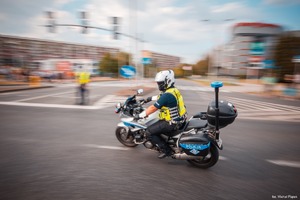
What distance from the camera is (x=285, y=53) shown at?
1264 inches

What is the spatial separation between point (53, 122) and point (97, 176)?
14.6 ft

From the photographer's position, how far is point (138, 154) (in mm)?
4363

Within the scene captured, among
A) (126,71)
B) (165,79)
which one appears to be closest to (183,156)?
(165,79)

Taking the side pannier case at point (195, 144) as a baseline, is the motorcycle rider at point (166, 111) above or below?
above

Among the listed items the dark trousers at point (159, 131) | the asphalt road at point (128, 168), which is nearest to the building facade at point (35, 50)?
the asphalt road at point (128, 168)

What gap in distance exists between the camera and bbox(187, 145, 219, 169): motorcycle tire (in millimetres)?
3576

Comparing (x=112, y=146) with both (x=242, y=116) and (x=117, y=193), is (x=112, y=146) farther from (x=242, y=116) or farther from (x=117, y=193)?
(x=242, y=116)

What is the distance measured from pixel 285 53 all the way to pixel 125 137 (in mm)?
37553

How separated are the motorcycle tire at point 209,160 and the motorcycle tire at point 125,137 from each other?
1.60 m

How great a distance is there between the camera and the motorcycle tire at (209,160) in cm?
358

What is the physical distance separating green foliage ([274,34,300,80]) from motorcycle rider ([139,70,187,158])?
3612cm

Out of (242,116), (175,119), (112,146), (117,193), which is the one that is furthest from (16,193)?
(242,116)

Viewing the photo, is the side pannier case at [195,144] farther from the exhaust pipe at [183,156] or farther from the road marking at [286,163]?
the road marking at [286,163]

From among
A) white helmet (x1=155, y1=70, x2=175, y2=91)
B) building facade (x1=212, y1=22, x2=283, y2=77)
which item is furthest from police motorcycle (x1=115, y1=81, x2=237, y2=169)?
building facade (x1=212, y1=22, x2=283, y2=77)
